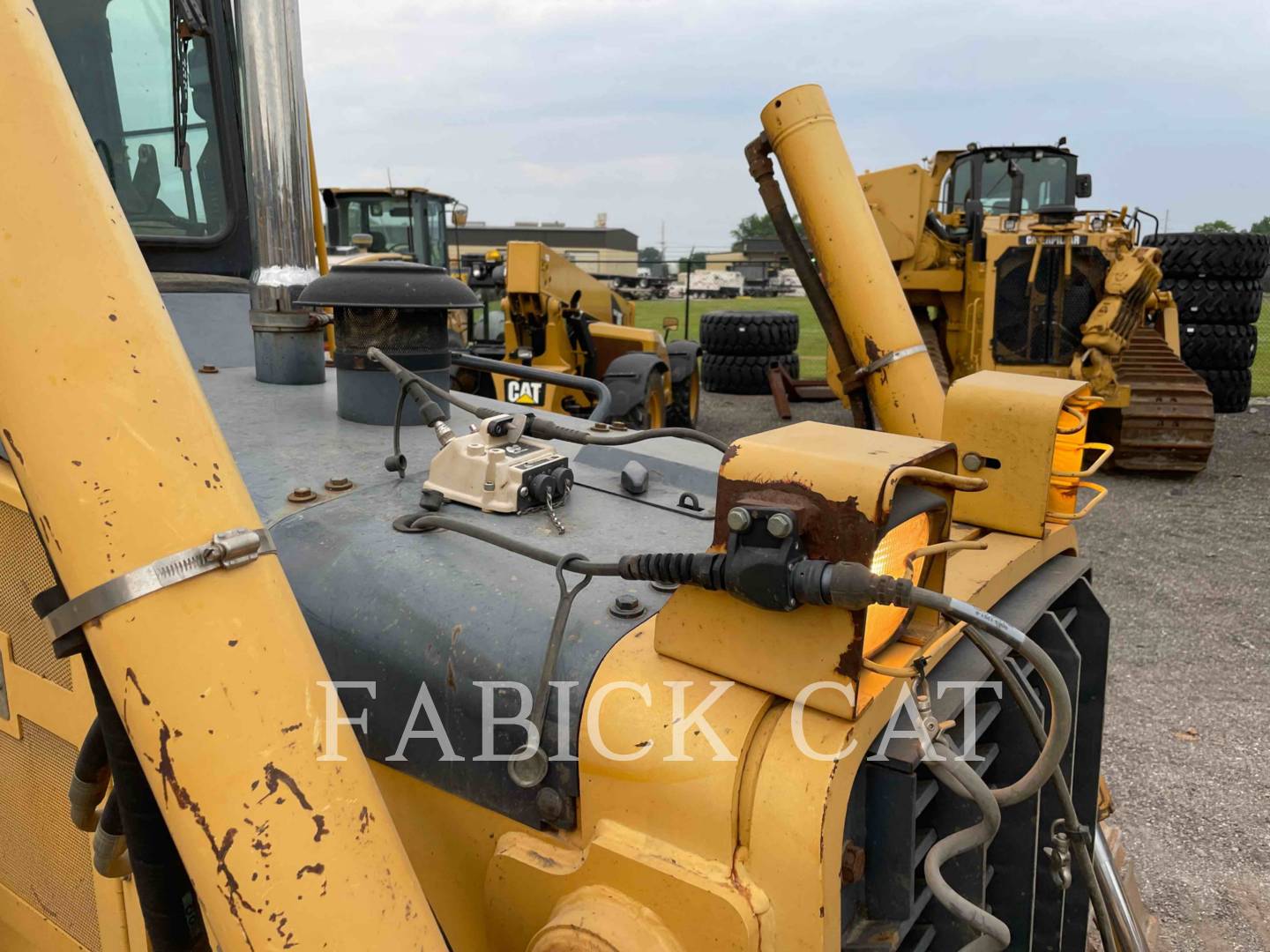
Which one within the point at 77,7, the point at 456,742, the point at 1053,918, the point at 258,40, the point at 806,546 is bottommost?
the point at 1053,918

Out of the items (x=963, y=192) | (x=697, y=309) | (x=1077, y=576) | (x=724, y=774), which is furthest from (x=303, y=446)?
(x=697, y=309)

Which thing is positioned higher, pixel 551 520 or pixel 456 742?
pixel 551 520

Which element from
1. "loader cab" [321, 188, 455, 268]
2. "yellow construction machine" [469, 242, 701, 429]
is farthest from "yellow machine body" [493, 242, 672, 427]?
"loader cab" [321, 188, 455, 268]

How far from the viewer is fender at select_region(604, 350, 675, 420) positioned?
729 centimetres

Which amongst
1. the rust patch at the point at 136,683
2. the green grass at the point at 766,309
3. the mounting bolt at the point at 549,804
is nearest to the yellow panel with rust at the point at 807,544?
the mounting bolt at the point at 549,804

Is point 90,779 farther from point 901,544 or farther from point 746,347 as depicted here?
point 746,347

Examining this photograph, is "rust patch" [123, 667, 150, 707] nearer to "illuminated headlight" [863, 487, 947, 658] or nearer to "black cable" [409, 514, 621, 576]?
"black cable" [409, 514, 621, 576]

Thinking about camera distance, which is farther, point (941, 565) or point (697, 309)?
point (697, 309)

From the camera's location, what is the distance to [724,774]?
1.09 meters

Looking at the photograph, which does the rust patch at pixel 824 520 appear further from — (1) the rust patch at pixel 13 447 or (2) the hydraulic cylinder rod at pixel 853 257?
(2) the hydraulic cylinder rod at pixel 853 257

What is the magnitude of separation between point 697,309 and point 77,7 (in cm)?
2403

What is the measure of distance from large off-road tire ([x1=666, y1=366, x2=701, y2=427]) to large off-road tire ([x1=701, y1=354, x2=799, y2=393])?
214cm

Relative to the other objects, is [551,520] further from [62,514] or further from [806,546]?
[62,514]

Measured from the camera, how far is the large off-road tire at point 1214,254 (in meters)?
10.0
